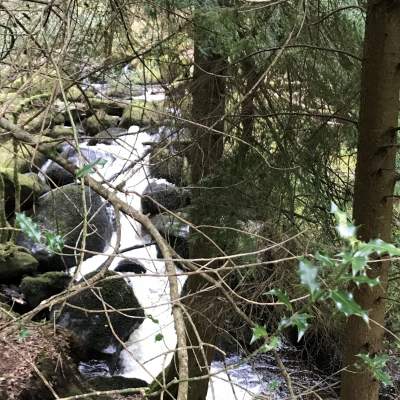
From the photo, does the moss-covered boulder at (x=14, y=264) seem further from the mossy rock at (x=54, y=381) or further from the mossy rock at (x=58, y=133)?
the mossy rock at (x=58, y=133)

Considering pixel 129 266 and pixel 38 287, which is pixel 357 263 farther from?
pixel 129 266

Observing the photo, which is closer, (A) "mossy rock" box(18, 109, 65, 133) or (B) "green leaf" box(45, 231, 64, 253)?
(B) "green leaf" box(45, 231, 64, 253)

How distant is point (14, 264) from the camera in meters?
7.39

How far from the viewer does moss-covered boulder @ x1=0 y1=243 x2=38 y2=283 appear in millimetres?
7285

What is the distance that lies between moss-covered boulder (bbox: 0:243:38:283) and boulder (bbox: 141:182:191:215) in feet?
6.17

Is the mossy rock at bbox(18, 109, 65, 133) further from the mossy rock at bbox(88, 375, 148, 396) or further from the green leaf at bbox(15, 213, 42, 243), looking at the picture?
the mossy rock at bbox(88, 375, 148, 396)

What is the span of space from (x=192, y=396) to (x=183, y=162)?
228 centimetres

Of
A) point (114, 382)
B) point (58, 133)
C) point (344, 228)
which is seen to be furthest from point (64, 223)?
point (344, 228)

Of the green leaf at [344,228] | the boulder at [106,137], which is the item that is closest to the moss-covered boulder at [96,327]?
the boulder at [106,137]

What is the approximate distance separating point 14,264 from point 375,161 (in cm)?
590

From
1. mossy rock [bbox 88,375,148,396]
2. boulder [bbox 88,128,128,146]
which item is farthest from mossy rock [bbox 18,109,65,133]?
mossy rock [bbox 88,375,148,396]

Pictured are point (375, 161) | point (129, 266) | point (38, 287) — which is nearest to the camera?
point (375, 161)

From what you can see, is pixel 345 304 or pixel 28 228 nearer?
pixel 345 304

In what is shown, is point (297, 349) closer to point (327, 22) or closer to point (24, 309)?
point (24, 309)
